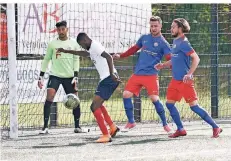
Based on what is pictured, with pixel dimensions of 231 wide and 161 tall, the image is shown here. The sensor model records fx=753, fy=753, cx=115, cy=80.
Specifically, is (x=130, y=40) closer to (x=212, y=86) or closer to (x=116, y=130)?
(x=212, y=86)

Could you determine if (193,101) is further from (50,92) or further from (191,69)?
(50,92)

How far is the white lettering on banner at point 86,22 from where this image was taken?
12953mm

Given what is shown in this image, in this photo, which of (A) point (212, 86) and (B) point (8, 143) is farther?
(A) point (212, 86)

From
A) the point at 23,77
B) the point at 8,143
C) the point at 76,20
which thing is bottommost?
the point at 8,143

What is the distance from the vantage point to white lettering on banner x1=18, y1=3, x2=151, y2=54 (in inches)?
510

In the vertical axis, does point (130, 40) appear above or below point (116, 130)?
above

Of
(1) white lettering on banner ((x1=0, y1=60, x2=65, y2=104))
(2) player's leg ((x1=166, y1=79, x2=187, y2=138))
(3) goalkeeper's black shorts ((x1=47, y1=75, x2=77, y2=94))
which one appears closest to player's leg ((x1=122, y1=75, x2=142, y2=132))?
(2) player's leg ((x1=166, y1=79, x2=187, y2=138))

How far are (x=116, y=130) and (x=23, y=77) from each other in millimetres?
2656

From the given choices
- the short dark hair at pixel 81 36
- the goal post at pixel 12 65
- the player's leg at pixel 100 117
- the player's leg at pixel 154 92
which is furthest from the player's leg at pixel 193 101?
the goal post at pixel 12 65

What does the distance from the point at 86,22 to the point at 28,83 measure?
1.50m

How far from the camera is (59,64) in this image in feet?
39.7

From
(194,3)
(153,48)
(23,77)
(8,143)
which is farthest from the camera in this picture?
(194,3)

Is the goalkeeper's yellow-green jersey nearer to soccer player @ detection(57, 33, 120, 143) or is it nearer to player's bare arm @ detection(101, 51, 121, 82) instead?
soccer player @ detection(57, 33, 120, 143)

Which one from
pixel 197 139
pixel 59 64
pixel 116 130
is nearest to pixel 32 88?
pixel 59 64
